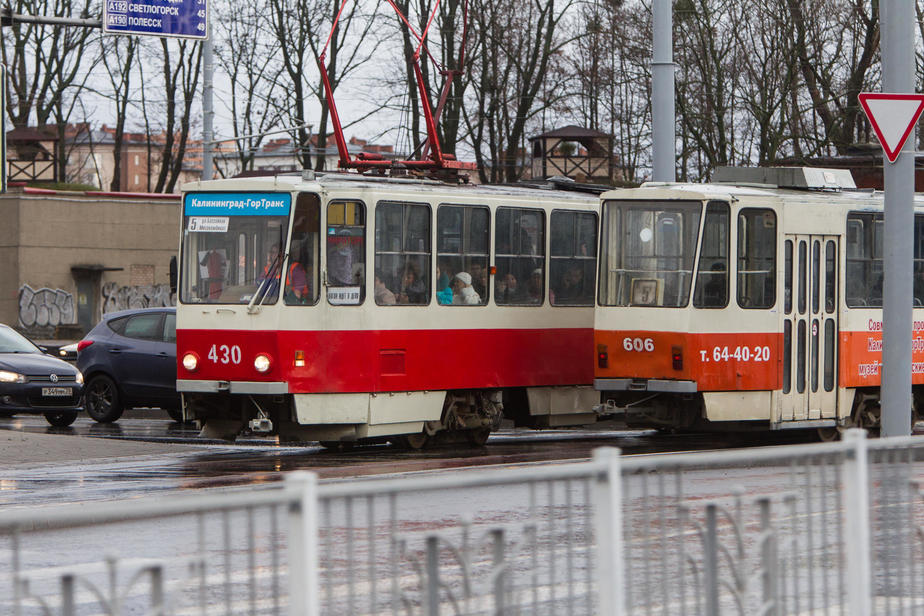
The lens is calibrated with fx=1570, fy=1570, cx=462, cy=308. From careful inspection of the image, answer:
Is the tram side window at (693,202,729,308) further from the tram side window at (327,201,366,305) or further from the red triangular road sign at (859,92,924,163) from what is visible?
the tram side window at (327,201,366,305)

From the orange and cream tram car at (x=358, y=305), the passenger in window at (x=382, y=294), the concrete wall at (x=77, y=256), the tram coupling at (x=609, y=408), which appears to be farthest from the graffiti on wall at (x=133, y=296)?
the passenger in window at (x=382, y=294)

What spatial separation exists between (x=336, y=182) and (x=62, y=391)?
747 centimetres

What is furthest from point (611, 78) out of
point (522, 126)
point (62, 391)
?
point (62, 391)

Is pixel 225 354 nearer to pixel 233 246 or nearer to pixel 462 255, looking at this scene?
pixel 233 246

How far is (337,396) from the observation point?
53.6 ft

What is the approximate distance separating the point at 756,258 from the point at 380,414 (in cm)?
446

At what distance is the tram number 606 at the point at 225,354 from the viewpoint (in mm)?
16250

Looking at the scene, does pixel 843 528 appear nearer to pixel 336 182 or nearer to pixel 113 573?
pixel 113 573

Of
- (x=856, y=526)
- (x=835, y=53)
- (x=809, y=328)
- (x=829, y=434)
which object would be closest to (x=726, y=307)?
(x=809, y=328)

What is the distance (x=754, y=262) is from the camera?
678 inches

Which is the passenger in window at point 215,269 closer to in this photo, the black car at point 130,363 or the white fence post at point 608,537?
the black car at point 130,363

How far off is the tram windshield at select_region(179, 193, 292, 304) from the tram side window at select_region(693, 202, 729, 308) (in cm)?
452

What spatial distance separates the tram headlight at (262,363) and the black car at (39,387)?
22.2 feet

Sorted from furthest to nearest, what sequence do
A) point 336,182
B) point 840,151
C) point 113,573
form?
point 840,151
point 336,182
point 113,573
